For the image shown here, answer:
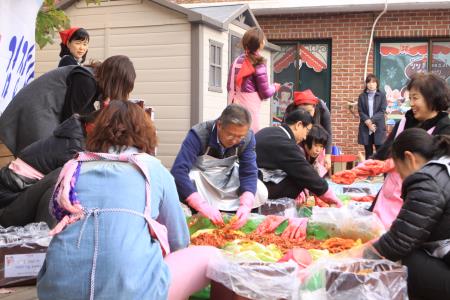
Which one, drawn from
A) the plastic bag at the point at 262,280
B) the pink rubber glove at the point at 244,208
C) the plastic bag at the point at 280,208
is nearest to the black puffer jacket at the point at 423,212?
the plastic bag at the point at 262,280

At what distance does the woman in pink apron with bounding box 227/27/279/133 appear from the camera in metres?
6.05

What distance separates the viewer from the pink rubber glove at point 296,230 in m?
3.94

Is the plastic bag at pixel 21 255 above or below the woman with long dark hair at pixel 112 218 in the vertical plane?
below

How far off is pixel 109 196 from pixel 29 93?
2.13m

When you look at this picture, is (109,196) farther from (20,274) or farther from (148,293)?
(20,274)

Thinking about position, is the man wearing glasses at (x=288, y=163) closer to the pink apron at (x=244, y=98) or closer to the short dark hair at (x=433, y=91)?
the short dark hair at (x=433, y=91)

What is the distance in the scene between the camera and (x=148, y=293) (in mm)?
2355

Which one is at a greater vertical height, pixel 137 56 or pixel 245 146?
pixel 137 56

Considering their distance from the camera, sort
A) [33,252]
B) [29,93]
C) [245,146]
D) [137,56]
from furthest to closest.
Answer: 1. [137,56]
2. [245,146]
3. [29,93]
4. [33,252]

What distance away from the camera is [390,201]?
420cm

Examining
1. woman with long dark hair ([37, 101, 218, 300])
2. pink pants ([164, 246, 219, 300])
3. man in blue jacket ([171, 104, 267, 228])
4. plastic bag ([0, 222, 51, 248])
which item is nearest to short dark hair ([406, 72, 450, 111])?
man in blue jacket ([171, 104, 267, 228])

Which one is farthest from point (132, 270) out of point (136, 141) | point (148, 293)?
point (136, 141)

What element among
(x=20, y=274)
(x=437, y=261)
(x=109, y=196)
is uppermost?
(x=109, y=196)

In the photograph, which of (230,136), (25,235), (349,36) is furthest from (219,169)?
(349,36)
